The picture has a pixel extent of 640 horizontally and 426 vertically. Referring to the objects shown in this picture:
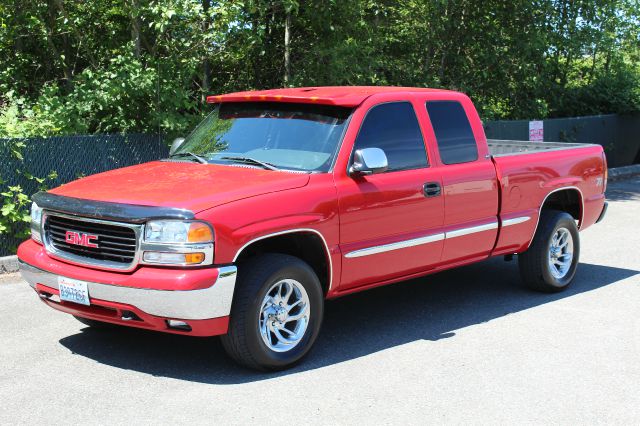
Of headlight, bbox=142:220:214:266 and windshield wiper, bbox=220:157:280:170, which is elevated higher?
windshield wiper, bbox=220:157:280:170

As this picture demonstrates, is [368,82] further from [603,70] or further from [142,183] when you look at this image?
[603,70]

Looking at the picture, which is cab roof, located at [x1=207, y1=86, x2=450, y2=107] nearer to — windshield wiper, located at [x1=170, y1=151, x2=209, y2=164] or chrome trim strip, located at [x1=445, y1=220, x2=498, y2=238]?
windshield wiper, located at [x1=170, y1=151, x2=209, y2=164]

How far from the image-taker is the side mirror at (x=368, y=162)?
607 cm

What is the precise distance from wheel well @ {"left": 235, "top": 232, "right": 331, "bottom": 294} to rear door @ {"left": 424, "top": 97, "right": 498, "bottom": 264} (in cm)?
122

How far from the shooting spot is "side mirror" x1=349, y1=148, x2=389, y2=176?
19.9 ft

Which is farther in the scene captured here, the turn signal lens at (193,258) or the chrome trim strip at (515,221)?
the chrome trim strip at (515,221)

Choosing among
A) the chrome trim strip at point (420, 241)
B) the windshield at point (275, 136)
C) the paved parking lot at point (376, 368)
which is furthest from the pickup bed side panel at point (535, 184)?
the windshield at point (275, 136)

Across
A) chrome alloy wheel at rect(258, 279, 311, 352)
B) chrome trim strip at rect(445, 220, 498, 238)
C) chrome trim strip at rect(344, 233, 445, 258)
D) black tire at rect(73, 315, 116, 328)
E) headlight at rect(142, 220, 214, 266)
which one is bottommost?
black tire at rect(73, 315, 116, 328)

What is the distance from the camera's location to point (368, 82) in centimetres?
1421

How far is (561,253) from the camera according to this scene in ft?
26.9

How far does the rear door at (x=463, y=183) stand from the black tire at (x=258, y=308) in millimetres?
1585

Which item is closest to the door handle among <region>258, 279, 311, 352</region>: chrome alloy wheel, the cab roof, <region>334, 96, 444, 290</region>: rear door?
<region>334, 96, 444, 290</region>: rear door

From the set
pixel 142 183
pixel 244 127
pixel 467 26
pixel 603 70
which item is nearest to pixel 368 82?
pixel 467 26

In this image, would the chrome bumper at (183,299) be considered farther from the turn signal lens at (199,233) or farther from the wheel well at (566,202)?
the wheel well at (566,202)
